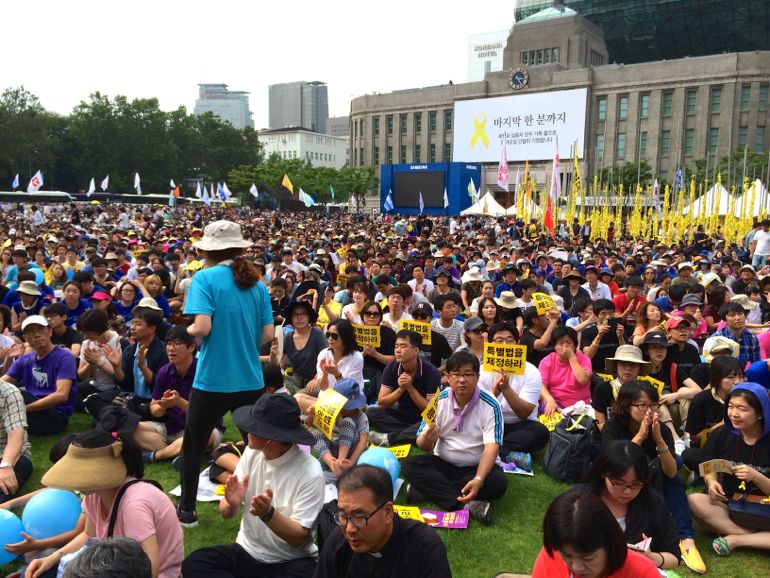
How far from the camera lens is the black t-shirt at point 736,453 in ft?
15.0

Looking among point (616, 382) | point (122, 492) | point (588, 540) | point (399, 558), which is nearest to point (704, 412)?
point (616, 382)

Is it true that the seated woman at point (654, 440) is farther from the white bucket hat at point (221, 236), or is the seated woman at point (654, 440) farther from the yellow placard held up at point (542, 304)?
the yellow placard held up at point (542, 304)

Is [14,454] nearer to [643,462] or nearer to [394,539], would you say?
[394,539]

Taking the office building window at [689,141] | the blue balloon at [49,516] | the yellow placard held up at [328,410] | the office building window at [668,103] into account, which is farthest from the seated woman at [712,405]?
the office building window at [668,103]

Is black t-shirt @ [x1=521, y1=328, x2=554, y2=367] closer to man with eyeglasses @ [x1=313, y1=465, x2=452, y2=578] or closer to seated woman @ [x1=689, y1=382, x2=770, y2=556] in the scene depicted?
seated woman @ [x1=689, y1=382, x2=770, y2=556]

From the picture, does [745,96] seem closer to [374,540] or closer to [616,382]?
[616,382]

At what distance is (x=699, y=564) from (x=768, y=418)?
112 centimetres

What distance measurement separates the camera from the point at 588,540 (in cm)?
252

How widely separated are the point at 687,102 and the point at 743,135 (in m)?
6.04

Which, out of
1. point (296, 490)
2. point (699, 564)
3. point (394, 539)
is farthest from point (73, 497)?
point (699, 564)

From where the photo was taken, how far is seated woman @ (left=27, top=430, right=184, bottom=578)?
3.11 metres

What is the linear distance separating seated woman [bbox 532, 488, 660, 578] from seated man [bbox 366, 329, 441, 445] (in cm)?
359

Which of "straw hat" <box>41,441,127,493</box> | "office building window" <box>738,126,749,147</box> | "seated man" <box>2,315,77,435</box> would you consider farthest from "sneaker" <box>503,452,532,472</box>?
"office building window" <box>738,126,749,147</box>

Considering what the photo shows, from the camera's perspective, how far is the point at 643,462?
11.6 ft
